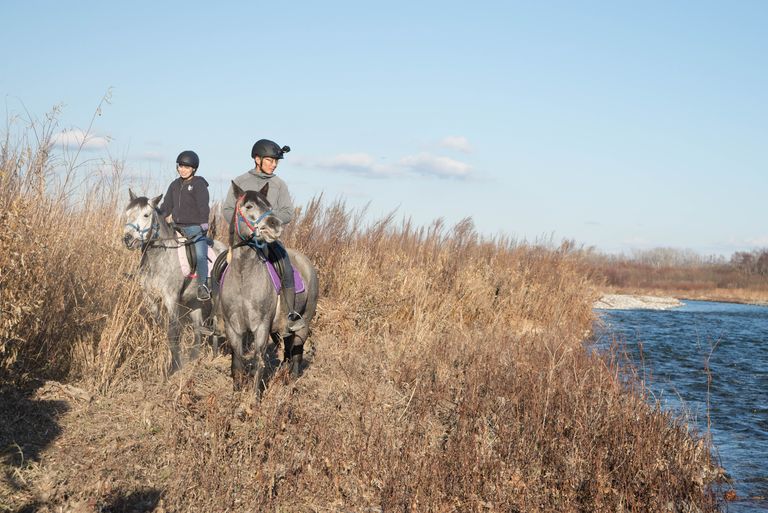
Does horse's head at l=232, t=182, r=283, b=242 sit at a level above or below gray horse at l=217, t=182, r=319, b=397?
above

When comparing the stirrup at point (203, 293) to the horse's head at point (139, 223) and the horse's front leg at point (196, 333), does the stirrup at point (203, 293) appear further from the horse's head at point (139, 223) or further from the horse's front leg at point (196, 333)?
the horse's head at point (139, 223)

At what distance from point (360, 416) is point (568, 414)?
78.5 inches

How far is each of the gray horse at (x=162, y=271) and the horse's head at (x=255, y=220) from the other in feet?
7.33

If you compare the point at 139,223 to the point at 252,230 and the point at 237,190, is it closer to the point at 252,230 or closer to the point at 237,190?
the point at 237,190

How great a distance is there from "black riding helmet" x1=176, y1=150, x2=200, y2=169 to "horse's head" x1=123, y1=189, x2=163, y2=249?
1.18 metres

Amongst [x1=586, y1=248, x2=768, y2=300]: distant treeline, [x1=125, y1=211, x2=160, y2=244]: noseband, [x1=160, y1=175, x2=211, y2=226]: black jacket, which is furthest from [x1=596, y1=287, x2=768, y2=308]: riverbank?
[x1=125, y1=211, x2=160, y2=244]: noseband

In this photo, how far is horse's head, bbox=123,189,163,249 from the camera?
7.84 m

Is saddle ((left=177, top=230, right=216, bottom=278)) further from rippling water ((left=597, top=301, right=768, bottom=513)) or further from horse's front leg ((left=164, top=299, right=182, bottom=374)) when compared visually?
rippling water ((left=597, top=301, right=768, bottom=513))

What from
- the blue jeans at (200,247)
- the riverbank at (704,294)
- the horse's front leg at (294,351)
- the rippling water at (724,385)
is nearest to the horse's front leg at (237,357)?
the horse's front leg at (294,351)

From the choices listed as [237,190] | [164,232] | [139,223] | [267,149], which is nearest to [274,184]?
[267,149]

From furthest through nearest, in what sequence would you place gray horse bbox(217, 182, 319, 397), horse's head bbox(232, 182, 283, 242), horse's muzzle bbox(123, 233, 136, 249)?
horse's muzzle bbox(123, 233, 136, 249) < gray horse bbox(217, 182, 319, 397) < horse's head bbox(232, 182, 283, 242)

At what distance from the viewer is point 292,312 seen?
6.93m

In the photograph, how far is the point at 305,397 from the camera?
6656mm

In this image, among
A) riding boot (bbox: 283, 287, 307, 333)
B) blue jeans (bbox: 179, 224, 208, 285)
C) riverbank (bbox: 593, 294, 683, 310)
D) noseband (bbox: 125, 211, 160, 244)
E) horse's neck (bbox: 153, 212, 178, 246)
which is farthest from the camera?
riverbank (bbox: 593, 294, 683, 310)
